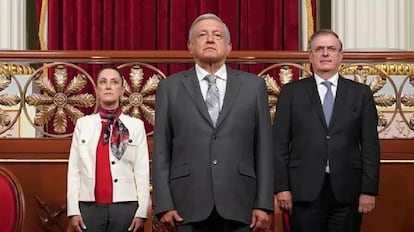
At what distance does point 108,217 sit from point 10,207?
0.84m

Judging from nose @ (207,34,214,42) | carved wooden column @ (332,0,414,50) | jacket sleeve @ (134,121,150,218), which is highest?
carved wooden column @ (332,0,414,50)

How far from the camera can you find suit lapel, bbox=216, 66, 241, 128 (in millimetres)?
3445

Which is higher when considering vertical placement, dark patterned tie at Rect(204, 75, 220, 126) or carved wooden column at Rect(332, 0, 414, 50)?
carved wooden column at Rect(332, 0, 414, 50)

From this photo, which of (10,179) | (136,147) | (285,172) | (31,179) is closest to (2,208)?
(10,179)

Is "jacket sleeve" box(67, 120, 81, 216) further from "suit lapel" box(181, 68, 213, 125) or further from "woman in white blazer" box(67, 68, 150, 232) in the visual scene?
"suit lapel" box(181, 68, 213, 125)

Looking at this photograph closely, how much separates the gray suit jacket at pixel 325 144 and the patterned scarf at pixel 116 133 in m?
0.79

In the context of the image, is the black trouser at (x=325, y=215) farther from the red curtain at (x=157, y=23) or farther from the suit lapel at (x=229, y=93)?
the red curtain at (x=157, y=23)

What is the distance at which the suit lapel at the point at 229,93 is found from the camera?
3445mm

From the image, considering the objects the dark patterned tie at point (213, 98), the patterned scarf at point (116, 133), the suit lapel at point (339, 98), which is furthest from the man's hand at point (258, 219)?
the patterned scarf at point (116, 133)

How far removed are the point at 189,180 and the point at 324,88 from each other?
1079 mm

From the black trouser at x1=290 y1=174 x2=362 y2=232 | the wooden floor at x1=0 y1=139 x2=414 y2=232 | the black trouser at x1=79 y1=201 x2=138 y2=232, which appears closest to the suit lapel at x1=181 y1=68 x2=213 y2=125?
the black trouser at x1=290 y1=174 x2=362 y2=232

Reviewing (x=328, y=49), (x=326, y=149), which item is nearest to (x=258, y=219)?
(x=326, y=149)

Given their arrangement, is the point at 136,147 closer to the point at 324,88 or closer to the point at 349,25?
the point at 324,88

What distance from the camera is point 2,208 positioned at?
4797mm
